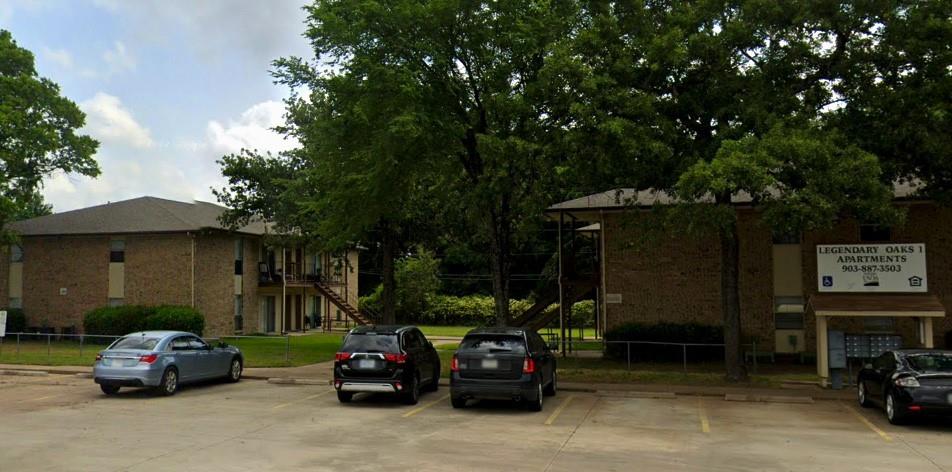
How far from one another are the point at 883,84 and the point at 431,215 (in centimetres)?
1943

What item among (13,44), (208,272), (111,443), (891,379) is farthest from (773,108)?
(13,44)

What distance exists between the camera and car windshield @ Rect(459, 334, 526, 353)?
13701 mm

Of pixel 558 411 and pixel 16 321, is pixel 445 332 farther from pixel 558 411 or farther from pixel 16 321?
pixel 558 411

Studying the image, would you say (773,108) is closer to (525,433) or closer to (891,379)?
(891,379)

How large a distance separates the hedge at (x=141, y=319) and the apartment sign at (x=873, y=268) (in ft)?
77.6

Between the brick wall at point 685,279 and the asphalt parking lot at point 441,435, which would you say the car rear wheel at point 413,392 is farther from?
the brick wall at point 685,279

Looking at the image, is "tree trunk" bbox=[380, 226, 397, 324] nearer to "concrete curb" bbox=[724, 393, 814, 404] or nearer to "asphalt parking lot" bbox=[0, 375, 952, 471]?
"asphalt parking lot" bbox=[0, 375, 952, 471]

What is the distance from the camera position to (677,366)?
22312 millimetres

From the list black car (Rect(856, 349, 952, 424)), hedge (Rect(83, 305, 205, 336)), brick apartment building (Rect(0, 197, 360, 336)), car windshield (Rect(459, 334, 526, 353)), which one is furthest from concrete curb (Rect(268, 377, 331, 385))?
brick apartment building (Rect(0, 197, 360, 336))

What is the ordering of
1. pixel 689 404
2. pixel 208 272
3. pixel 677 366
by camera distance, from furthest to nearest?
pixel 208 272
pixel 677 366
pixel 689 404

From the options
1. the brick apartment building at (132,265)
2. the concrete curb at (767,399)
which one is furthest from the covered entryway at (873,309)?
the brick apartment building at (132,265)

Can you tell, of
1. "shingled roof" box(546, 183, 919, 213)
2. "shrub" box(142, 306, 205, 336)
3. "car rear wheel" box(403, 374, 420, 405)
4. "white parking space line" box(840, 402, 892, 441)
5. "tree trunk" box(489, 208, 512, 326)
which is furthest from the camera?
"shrub" box(142, 306, 205, 336)

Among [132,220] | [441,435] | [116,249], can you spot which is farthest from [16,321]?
[441,435]

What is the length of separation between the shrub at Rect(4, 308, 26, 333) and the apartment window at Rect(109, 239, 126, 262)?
194 inches
